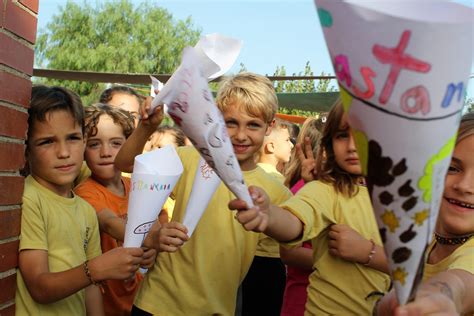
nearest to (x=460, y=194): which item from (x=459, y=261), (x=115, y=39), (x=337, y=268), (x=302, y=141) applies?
(x=459, y=261)

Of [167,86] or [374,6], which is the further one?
[167,86]

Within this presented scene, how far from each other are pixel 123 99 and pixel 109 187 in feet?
4.53

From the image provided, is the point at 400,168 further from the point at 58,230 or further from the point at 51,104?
the point at 51,104

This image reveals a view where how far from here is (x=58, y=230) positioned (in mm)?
2350

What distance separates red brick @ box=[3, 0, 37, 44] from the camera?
7.09 ft

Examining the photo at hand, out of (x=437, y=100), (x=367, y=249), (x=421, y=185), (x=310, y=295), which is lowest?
(x=310, y=295)

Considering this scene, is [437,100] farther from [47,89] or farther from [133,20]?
[133,20]

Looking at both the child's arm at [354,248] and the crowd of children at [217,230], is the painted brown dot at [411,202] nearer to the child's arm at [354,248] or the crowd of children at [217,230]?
the crowd of children at [217,230]

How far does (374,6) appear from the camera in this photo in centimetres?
89

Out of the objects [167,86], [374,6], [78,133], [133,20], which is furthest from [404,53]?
[133,20]

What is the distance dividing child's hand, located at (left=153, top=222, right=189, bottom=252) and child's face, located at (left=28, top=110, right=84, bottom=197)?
53 centimetres

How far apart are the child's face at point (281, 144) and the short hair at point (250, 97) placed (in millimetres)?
2304

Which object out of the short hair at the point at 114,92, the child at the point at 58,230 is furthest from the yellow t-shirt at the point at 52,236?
the short hair at the point at 114,92

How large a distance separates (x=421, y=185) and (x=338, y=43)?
11.1 inches
